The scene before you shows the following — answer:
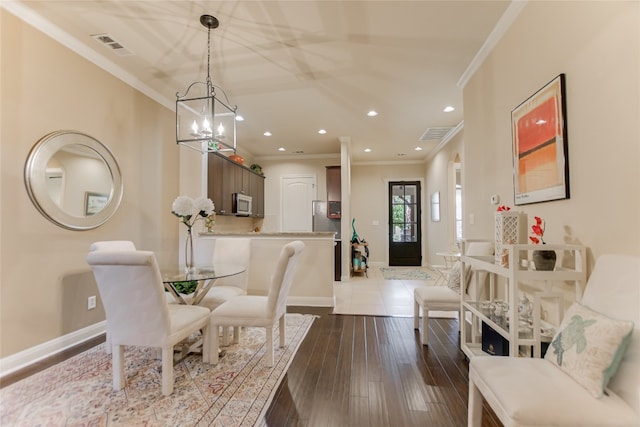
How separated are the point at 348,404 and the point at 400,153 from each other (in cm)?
610

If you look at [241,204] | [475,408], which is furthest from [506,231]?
[241,204]

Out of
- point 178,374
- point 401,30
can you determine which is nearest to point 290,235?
point 178,374

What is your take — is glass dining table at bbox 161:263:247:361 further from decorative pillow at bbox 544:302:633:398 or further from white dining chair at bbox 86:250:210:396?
decorative pillow at bbox 544:302:633:398

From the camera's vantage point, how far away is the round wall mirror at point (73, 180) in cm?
238

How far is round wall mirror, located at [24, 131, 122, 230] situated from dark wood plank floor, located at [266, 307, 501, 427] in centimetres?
246

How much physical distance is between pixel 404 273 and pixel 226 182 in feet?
14.5

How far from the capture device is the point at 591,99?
1545 mm

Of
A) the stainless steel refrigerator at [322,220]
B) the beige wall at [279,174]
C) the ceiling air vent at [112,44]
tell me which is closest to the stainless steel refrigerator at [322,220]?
the stainless steel refrigerator at [322,220]

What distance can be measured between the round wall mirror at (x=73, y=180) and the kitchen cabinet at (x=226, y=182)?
5.26 ft

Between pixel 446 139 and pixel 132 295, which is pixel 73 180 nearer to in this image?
pixel 132 295

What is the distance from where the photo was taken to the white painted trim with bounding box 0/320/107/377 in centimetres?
216

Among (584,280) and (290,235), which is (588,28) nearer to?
(584,280)

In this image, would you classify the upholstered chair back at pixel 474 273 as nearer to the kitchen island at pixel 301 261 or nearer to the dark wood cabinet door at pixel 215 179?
the kitchen island at pixel 301 261

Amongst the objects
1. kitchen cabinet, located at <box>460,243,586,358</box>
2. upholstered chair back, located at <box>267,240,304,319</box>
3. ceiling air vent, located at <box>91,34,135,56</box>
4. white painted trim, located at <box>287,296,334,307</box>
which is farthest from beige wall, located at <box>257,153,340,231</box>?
kitchen cabinet, located at <box>460,243,586,358</box>
